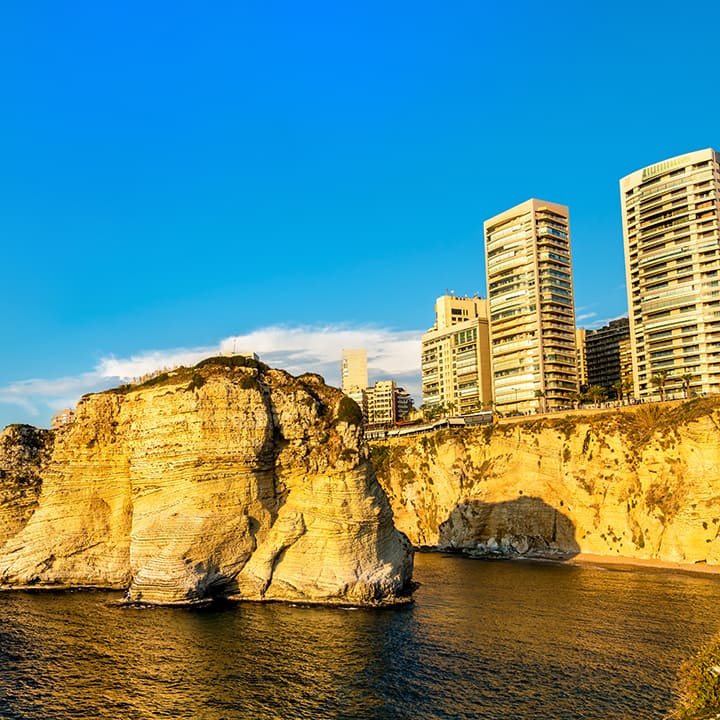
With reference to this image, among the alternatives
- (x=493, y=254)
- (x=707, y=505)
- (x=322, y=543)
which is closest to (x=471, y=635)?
(x=322, y=543)

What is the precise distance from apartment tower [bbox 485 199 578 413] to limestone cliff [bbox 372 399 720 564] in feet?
109

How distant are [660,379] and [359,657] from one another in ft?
292

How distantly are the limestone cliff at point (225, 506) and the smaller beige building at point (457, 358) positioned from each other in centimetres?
9454

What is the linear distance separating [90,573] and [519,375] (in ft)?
317

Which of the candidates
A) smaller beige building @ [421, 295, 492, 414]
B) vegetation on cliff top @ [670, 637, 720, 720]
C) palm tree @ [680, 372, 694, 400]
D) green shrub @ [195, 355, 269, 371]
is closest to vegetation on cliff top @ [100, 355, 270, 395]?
green shrub @ [195, 355, 269, 371]

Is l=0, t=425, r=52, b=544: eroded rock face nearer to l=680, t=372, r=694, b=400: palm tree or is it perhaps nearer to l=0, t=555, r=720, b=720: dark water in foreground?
l=0, t=555, r=720, b=720: dark water in foreground

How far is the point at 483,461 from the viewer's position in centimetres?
9919

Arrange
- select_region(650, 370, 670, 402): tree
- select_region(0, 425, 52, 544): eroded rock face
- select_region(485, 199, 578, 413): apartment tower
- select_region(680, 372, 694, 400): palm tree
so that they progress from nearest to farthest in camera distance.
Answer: select_region(0, 425, 52, 544): eroded rock face
select_region(680, 372, 694, 400): palm tree
select_region(650, 370, 670, 402): tree
select_region(485, 199, 578, 413): apartment tower

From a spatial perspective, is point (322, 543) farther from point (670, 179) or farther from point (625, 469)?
point (670, 179)

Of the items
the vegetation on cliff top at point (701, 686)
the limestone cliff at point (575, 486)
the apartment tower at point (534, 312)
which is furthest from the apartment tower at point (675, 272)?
the vegetation on cliff top at point (701, 686)

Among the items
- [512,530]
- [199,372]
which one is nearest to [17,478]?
[199,372]

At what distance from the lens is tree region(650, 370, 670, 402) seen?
109m

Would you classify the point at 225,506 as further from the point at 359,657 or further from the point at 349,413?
the point at 359,657

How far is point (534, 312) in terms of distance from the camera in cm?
13312
